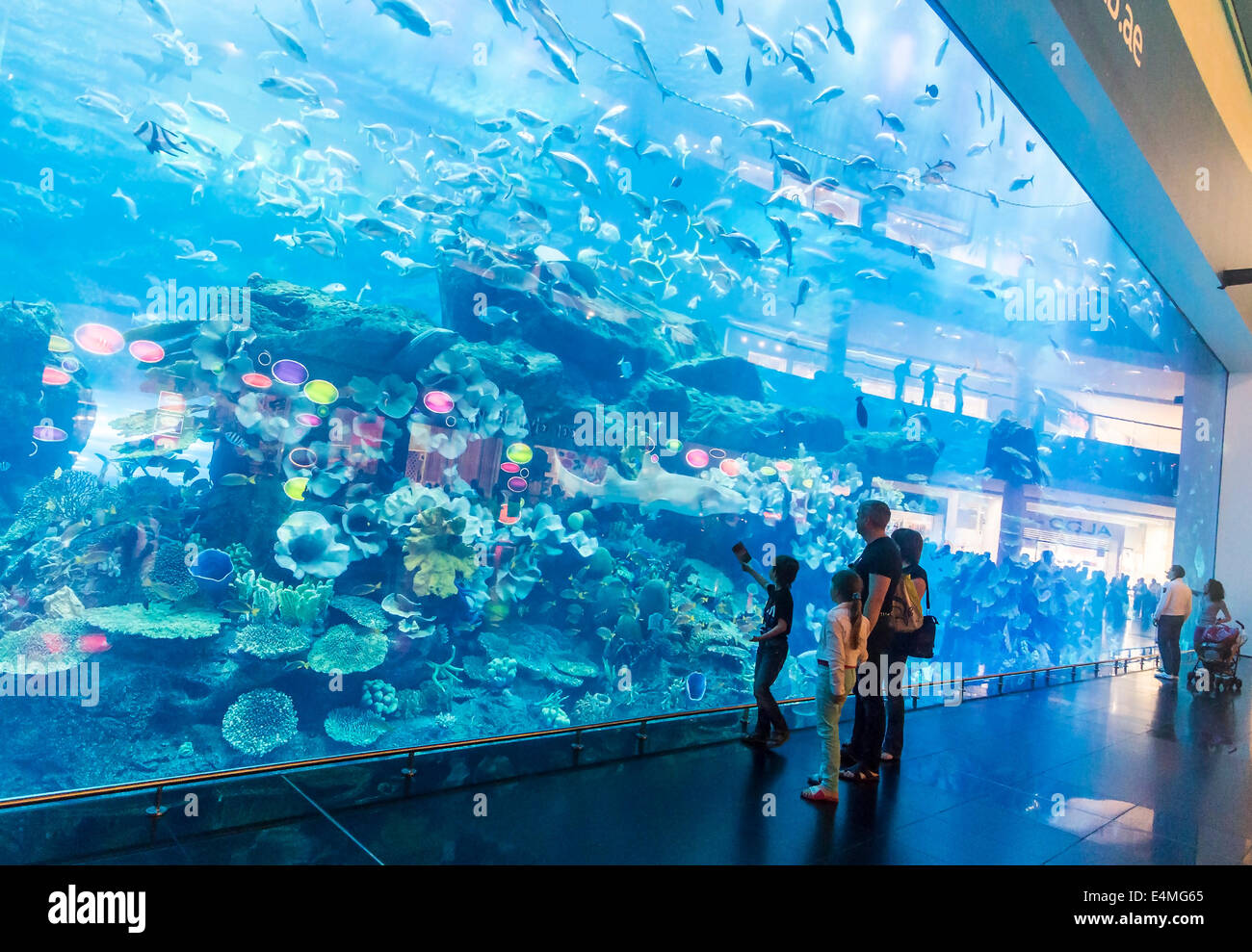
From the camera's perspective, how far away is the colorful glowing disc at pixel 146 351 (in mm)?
9789

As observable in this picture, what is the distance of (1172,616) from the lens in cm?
803

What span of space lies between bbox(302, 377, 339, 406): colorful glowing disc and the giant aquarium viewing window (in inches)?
3.6

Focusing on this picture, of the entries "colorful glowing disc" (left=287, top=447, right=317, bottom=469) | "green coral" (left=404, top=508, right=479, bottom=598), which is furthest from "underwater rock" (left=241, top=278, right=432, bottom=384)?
"green coral" (left=404, top=508, right=479, bottom=598)

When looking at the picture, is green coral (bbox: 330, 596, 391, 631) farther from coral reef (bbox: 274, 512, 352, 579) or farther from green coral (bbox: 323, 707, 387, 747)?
green coral (bbox: 323, 707, 387, 747)

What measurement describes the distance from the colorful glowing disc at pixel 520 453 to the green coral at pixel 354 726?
4.60 m

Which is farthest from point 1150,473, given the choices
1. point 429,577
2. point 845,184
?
point 429,577

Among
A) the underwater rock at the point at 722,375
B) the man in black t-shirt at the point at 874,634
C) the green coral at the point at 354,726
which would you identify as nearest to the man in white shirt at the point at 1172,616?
the man in black t-shirt at the point at 874,634

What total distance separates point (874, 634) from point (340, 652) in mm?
8197

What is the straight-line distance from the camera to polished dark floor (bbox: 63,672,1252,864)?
7.97 feet

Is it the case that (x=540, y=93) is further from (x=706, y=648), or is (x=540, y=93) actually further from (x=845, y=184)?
(x=706, y=648)

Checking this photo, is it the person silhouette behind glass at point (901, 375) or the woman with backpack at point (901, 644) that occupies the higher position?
the person silhouette behind glass at point (901, 375)

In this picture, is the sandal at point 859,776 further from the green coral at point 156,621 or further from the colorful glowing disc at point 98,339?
the colorful glowing disc at point 98,339

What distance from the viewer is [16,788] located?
880cm

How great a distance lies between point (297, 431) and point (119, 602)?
10.4 feet
